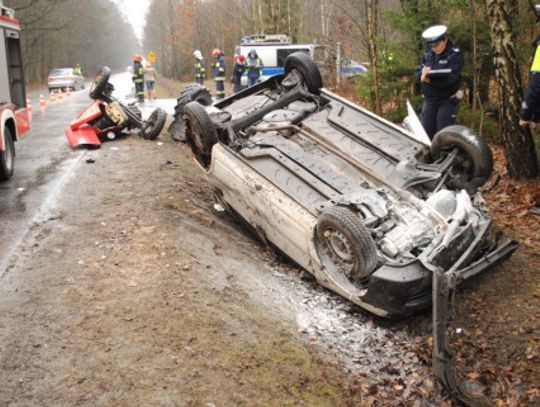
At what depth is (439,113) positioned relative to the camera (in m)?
6.70

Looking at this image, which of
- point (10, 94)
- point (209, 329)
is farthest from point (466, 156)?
point (10, 94)

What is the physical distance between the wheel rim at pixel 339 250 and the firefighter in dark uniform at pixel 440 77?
3.04 m

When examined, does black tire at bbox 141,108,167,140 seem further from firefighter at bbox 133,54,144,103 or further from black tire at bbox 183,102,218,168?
firefighter at bbox 133,54,144,103

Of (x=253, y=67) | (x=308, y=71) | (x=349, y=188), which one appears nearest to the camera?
(x=349, y=188)

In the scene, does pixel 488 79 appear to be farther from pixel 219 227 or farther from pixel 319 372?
pixel 319 372

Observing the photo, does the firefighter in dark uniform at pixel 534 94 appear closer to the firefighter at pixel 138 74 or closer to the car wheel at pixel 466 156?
the car wheel at pixel 466 156

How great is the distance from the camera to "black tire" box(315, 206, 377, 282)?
4.11 m

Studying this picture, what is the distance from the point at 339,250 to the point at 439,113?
3.12 metres

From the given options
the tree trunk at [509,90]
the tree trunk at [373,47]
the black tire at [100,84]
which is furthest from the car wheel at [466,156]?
the black tire at [100,84]

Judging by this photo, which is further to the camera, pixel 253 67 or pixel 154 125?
pixel 253 67

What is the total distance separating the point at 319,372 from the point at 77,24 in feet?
192

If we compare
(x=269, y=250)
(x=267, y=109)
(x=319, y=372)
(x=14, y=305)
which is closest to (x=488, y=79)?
(x=267, y=109)

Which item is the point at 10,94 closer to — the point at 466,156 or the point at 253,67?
the point at 466,156

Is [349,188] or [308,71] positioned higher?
[308,71]
